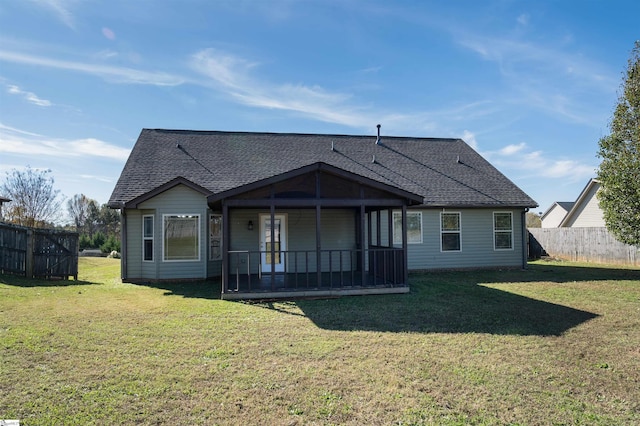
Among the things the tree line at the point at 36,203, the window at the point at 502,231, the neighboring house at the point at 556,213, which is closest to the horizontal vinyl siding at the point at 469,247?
the window at the point at 502,231

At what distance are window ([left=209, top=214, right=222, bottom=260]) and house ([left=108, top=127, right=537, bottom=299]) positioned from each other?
39mm

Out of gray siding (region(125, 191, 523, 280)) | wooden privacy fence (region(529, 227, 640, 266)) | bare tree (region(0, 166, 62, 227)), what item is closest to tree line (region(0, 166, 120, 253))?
bare tree (region(0, 166, 62, 227))

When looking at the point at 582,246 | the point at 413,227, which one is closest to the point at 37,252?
the point at 413,227

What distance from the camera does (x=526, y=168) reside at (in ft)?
89.9

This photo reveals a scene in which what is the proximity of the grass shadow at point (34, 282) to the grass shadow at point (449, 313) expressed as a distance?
7187 mm

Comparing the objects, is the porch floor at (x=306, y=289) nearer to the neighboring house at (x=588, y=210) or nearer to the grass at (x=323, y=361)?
the grass at (x=323, y=361)

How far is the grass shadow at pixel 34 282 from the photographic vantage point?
404 inches

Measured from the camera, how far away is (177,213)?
11.6 meters

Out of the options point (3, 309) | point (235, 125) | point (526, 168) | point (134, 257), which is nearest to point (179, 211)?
point (134, 257)

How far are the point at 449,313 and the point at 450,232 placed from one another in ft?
23.8

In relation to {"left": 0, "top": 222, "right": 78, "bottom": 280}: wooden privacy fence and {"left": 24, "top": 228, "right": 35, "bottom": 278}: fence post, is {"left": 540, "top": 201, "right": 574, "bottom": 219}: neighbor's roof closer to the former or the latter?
{"left": 0, "top": 222, "right": 78, "bottom": 280}: wooden privacy fence

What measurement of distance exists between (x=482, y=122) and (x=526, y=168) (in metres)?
12.8

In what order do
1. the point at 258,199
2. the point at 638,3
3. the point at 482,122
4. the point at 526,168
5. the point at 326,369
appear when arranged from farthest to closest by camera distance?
the point at 526,168, the point at 482,122, the point at 638,3, the point at 258,199, the point at 326,369

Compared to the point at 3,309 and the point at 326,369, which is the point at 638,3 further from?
the point at 3,309
